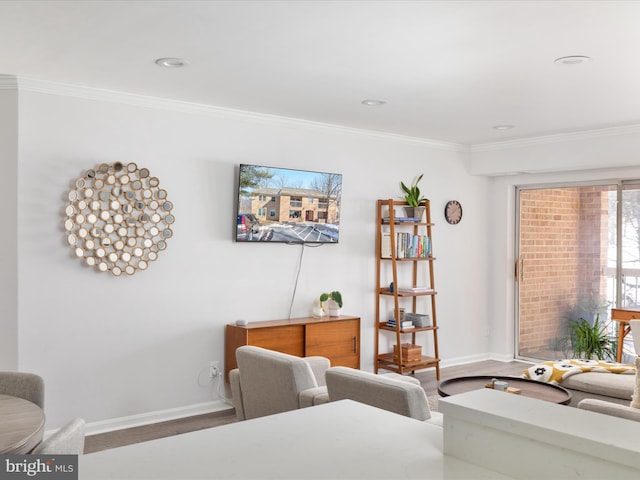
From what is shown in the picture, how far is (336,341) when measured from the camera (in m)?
5.48

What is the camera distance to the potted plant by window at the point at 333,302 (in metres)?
5.68

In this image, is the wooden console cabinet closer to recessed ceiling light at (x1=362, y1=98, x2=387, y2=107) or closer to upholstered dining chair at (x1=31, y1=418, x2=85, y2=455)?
recessed ceiling light at (x1=362, y1=98, x2=387, y2=107)

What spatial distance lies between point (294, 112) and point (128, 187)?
156 centimetres

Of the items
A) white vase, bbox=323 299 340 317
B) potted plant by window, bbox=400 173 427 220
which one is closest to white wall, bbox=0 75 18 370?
white vase, bbox=323 299 340 317

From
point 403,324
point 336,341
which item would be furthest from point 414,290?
point 336,341

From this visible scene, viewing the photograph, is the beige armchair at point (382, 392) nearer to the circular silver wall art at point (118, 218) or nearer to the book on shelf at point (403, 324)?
the circular silver wall art at point (118, 218)

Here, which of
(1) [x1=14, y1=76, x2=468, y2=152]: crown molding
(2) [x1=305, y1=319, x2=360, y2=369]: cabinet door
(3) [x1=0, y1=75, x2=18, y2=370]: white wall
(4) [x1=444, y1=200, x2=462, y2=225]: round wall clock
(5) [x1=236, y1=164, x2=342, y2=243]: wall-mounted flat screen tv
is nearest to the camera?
(3) [x1=0, y1=75, x2=18, y2=370]: white wall

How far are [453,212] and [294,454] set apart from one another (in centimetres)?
576

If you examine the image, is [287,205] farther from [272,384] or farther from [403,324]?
[272,384]

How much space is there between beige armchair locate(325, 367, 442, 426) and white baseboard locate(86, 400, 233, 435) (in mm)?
2055

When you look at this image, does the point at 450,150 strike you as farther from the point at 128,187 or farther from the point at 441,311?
the point at 128,187

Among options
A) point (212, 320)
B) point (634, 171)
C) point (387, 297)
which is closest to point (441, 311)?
point (387, 297)

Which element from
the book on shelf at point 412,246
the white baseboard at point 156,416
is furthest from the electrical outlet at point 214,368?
the book on shelf at point 412,246

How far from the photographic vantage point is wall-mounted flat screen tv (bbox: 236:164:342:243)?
515cm
